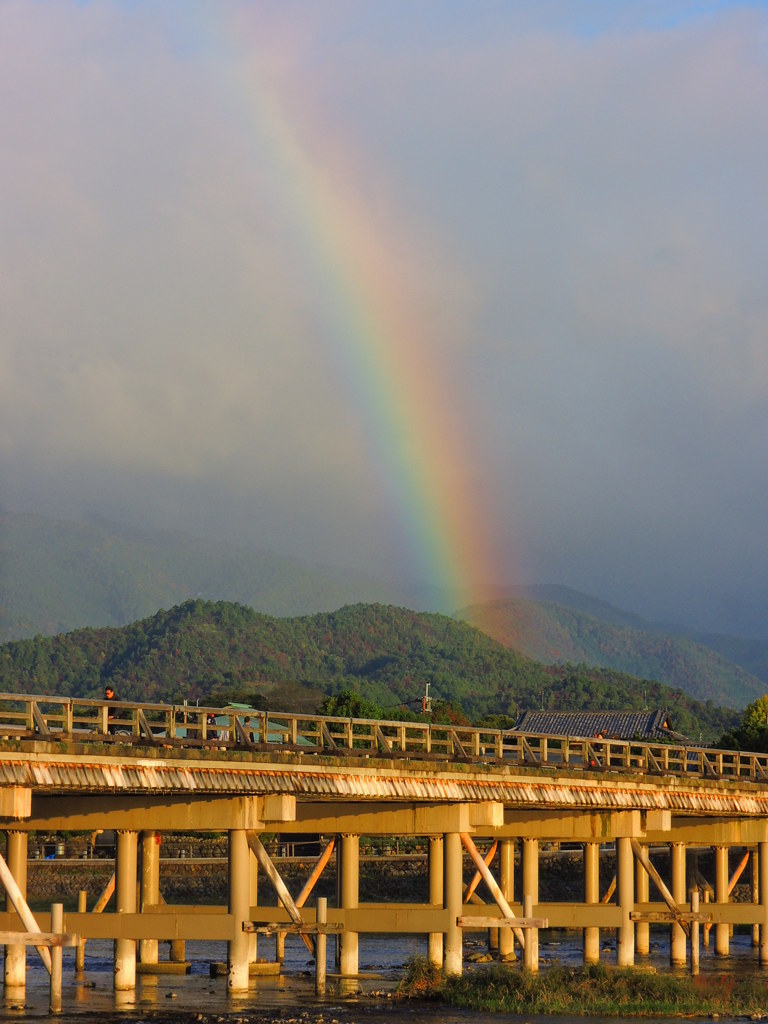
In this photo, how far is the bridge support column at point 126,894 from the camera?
44875mm

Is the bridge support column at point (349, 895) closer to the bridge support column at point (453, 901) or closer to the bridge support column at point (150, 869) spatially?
the bridge support column at point (453, 901)

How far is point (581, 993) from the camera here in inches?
1757

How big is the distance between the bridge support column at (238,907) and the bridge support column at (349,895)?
25.3 ft

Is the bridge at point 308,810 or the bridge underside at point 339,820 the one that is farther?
the bridge underside at point 339,820

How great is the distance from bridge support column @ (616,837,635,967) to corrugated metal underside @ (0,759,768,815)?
6.04 feet

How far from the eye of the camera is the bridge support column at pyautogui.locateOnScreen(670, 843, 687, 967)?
63328 millimetres

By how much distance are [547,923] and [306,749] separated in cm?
1014

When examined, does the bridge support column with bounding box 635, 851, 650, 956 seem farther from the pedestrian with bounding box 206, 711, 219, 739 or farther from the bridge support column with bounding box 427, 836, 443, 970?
the pedestrian with bounding box 206, 711, 219, 739

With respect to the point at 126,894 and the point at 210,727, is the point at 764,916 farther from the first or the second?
the point at 210,727

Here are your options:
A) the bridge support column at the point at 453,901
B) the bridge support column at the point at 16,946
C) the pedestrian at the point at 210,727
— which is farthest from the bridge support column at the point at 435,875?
the bridge support column at the point at 16,946

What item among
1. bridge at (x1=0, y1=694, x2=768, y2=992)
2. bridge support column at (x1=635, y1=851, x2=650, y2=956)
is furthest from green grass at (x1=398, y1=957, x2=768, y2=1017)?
bridge support column at (x1=635, y1=851, x2=650, y2=956)

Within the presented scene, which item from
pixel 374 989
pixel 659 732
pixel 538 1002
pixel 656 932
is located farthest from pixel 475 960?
pixel 659 732

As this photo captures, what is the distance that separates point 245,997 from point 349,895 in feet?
28.5

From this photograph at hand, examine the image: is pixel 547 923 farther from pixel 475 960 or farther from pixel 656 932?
pixel 656 932
